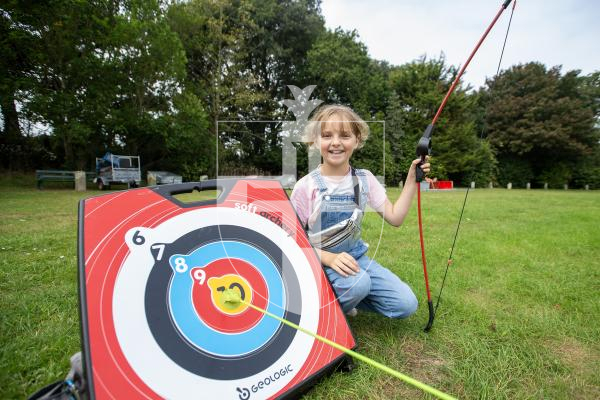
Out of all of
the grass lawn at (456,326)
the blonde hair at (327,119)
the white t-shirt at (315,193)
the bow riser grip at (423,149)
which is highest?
the blonde hair at (327,119)

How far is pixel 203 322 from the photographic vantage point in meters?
1.13

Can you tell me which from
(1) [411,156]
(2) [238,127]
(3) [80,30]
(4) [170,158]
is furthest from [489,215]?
(3) [80,30]

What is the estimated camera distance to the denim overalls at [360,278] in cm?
156

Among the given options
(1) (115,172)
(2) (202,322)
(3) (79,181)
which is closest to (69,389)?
(2) (202,322)

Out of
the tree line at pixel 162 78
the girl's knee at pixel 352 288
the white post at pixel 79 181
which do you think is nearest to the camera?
the girl's knee at pixel 352 288

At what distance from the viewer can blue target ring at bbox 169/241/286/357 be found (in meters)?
1.09

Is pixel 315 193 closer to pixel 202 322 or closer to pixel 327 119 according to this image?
pixel 327 119

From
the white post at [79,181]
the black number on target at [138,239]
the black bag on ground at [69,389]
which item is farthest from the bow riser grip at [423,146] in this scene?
the white post at [79,181]

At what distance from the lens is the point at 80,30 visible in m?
11.8

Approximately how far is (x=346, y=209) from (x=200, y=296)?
904 mm

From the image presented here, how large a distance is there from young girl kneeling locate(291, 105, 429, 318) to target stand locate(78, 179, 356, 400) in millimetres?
179

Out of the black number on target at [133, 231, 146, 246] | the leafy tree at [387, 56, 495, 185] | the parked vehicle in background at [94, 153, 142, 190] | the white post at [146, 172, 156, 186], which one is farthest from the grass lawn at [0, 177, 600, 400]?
the white post at [146, 172, 156, 186]

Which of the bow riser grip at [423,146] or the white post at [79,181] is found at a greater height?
the bow riser grip at [423,146]

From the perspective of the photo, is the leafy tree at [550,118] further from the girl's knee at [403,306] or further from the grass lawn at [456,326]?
the girl's knee at [403,306]
